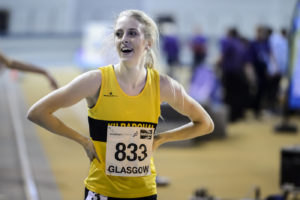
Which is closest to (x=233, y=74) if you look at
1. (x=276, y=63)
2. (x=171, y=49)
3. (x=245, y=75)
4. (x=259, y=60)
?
(x=245, y=75)

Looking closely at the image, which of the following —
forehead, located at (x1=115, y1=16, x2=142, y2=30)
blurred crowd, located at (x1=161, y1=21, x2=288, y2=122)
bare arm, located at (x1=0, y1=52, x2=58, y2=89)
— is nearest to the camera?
forehead, located at (x1=115, y1=16, x2=142, y2=30)

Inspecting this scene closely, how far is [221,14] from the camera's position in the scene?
36875 mm

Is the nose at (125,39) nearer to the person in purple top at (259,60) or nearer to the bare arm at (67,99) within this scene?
the bare arm at (67,99)

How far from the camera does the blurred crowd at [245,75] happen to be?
13.4 meters

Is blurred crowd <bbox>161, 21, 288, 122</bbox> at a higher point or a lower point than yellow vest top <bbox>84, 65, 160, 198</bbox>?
higher

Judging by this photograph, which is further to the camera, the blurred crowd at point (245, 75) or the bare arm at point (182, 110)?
the blurred crowd at point (245, 75)

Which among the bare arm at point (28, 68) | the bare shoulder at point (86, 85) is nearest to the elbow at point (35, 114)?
the bare shoulder at point (86, 85)

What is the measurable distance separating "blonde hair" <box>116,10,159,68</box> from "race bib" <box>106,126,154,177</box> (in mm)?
378

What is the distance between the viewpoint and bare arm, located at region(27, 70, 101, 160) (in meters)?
3.08

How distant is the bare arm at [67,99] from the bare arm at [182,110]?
13.7 inches

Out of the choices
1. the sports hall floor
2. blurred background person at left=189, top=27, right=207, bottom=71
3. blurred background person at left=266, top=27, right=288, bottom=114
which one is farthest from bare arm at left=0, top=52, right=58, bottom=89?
blurred background person at left=189, top=27, right=207, bottom=71

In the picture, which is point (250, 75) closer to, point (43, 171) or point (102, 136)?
point (43, 171)

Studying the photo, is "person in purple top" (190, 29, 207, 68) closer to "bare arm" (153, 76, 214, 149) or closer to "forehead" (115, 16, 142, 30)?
"bare arm" (153, 76, 214, 149)

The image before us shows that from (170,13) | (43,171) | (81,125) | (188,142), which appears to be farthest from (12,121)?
(170,13)
